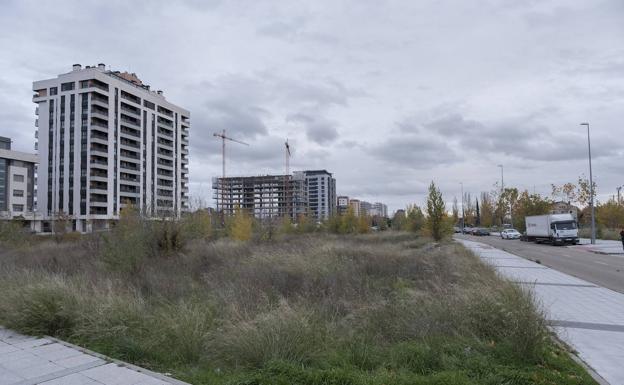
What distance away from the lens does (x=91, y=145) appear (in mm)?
88125

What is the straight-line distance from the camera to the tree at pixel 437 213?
3186cm

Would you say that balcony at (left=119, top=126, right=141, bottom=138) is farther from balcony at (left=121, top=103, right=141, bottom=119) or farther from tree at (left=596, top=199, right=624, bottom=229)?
tree at (left=596, top=199, right=624, bottom=229)

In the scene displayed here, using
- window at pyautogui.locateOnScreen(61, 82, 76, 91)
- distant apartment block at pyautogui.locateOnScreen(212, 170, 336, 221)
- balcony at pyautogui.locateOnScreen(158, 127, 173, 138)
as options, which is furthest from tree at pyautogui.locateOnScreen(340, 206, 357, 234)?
distant apartment block at pyautogui.locateOnScreen(212, 170, 336, 221)

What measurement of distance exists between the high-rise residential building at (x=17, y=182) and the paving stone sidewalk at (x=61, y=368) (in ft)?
300

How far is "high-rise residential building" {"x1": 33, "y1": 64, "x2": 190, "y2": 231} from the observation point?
288ft

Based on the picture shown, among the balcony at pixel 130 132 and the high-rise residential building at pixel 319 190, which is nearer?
the balcony at pixel 130 132

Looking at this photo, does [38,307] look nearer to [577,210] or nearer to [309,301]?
[309,301]

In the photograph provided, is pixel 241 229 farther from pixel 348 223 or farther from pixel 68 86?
pixel 68 86

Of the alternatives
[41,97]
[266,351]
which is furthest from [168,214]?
[41,97]

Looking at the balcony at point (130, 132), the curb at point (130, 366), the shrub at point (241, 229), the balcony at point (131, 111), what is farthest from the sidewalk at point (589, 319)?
the balcony at point (131, 111)

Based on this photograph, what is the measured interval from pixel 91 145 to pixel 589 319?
9389 centimetres

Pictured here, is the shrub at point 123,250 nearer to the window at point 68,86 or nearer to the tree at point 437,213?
the tree at point 437,213

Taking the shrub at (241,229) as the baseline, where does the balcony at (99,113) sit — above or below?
above

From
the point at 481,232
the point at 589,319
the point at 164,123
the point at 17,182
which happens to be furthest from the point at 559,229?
the point at 17,182
